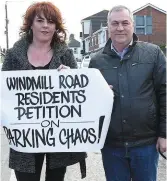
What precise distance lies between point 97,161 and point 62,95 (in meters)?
2.59

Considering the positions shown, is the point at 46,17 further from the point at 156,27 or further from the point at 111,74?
the point at 156,27

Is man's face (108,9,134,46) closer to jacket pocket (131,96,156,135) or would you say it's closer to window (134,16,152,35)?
jacket pocket (131,96,156,135)

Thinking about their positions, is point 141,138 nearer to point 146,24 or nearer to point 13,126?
point 13,126

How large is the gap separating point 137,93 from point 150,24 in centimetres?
4180

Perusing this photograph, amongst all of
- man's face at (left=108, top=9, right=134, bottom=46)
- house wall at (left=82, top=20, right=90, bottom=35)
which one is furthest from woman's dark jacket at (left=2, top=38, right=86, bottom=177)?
house wall at (left=82, top=20, right=90, bottom=35)

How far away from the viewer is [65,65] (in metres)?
2.94

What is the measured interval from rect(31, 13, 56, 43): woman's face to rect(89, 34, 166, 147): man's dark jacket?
46 centimetres

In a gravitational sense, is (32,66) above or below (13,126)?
above

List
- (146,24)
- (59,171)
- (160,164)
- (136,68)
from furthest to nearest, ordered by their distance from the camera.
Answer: (146,24)
(160,164)
(59,171)
(136,68)

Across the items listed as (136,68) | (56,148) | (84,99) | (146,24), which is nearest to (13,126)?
(56,148)

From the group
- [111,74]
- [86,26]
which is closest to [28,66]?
[111,74]

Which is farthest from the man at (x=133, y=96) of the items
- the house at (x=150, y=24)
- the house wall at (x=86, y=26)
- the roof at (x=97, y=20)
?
the house wall at (x=86, y=26)

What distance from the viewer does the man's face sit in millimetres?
2826

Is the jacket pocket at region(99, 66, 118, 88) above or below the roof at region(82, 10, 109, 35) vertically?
below
